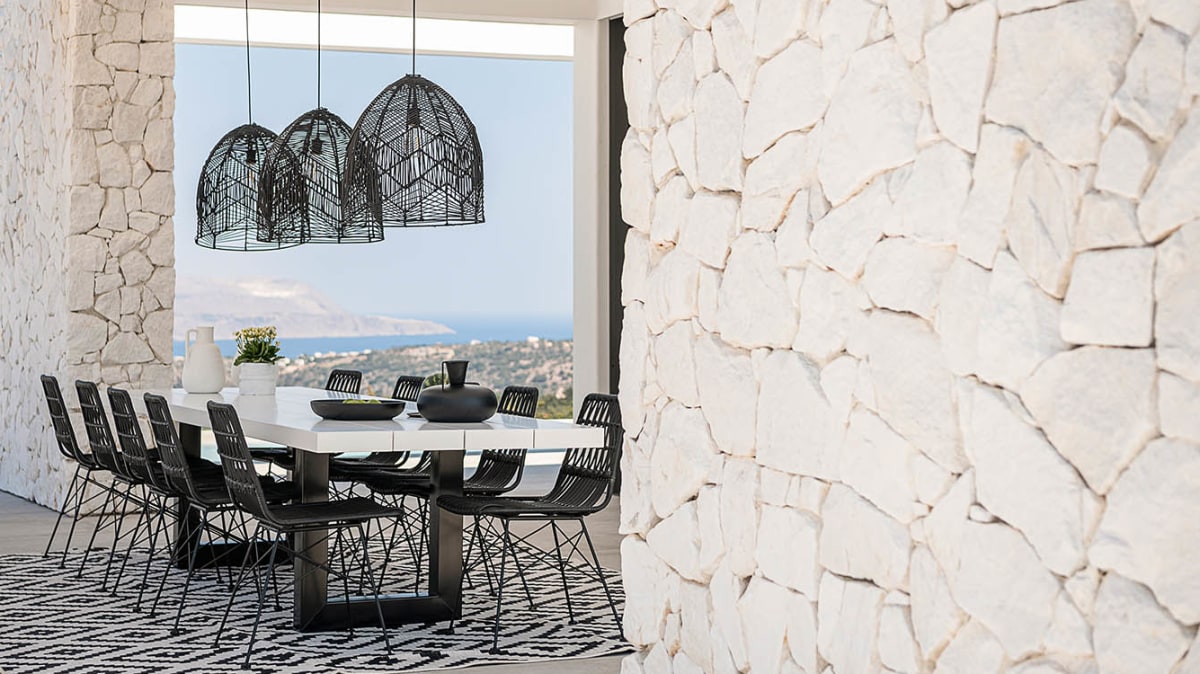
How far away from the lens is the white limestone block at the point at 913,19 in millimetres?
2367

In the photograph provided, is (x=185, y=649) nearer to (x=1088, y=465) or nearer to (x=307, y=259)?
(x=1088, y=465)

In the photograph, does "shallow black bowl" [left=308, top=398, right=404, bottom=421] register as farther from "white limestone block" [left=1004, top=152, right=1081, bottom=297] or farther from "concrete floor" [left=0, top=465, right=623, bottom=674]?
"white limestone block" [left=1004, top=152, right=1081, bottom=297]

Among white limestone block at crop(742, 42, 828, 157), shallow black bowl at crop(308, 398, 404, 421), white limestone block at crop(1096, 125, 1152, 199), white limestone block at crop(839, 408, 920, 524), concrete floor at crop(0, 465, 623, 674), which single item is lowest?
concrete floor at crop(0, 465, 623, 674)

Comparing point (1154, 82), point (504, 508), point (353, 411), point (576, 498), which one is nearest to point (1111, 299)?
point (1154, 82)

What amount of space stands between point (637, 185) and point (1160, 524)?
1990mm

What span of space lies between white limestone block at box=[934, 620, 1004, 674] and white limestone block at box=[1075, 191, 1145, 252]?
2.06ft

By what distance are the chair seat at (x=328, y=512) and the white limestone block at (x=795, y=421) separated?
2.23m

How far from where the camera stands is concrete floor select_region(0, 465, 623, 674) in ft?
15.1

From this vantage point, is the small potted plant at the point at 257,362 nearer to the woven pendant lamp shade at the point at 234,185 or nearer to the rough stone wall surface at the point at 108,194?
the woven pendant lamp shade at the point at 234,185

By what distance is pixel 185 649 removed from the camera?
16.0 feet

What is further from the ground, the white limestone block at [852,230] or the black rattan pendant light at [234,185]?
the black rattan pendant light at [234,185]

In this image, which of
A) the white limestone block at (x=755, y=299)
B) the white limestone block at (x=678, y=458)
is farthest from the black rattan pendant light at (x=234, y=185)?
the white limestone block at (x=755, y=299)

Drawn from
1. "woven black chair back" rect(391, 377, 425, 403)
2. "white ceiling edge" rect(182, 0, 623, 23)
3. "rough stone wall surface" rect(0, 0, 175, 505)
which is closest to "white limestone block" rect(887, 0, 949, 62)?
"woven black chair back" rect(391, 377, 425, 403)

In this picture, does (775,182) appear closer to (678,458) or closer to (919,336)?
(919,336)
